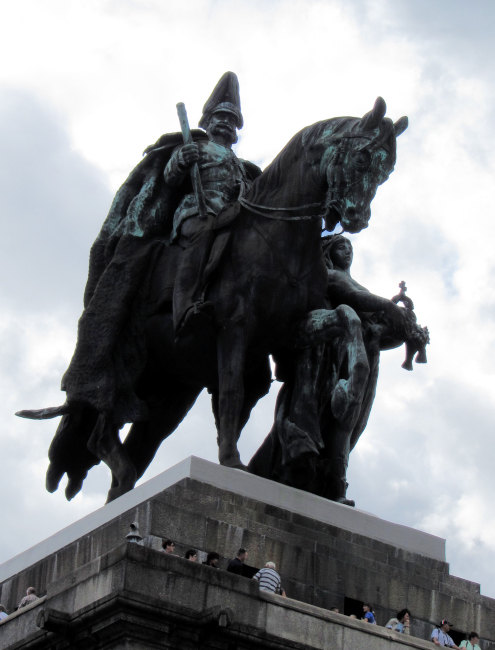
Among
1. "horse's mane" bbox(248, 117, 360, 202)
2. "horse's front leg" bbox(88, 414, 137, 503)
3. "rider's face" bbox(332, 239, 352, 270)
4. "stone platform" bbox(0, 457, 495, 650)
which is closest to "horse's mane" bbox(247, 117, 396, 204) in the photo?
"horse's mane" bbox(248, 117, 360, 202)

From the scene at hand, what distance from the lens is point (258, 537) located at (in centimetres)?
1744

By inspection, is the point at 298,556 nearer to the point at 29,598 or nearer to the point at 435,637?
the point at 435,637

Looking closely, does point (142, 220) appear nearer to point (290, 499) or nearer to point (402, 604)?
point (290, 499)

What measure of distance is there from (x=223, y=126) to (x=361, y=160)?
13.0ft

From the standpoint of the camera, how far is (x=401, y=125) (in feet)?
66.4

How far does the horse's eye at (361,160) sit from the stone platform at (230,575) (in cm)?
460

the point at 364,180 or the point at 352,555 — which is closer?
the point at 352,555

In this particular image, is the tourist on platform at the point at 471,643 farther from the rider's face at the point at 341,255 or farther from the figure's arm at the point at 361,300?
the rider's face at the point at 341,255

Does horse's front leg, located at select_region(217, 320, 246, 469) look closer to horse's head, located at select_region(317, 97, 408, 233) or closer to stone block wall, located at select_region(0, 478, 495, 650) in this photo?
stone block wall, located at select_region(0, 478, 495, 650)

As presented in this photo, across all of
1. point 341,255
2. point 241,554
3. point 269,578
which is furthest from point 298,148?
point 269,578

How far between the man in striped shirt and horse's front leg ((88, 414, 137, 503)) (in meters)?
4.21

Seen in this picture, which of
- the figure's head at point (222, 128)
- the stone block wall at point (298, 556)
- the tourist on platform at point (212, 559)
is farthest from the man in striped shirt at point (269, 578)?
the figure's head at point (222, 128)

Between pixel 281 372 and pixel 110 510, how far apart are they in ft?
13.1

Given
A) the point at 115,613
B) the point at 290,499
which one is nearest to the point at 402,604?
the point at 290,499
